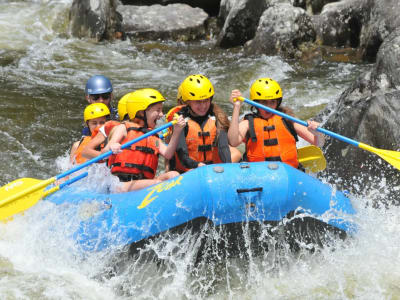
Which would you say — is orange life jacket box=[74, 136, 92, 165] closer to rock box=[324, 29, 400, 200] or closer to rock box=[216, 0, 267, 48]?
rock box=[324, 29, 400, 200]

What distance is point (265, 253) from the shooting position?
411 centimetres

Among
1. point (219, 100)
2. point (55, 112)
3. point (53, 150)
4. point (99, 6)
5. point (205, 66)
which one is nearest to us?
point (53, 150)

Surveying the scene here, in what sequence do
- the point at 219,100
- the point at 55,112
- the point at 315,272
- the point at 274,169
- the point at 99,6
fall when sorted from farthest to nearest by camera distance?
the point at 99,6 → the point at 219,100 → the point at 55,112 → the point at 315,272 → the point at 274,169

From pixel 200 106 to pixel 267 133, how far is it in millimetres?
642

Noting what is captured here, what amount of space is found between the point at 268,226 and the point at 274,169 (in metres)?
0.41

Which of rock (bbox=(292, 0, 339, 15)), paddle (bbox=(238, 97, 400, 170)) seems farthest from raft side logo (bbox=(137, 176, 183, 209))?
rock (bbox=(292, 0, 339, 15))

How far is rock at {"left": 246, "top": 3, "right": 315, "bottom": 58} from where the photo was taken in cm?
1107

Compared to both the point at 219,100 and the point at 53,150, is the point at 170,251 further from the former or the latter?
the point at 219,100

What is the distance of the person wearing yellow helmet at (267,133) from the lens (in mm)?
4781

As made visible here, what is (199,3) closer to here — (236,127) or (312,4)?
(312,4)

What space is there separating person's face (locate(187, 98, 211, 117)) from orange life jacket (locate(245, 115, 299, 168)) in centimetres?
44

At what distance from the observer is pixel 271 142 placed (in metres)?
4.79

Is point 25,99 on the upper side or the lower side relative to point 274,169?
lower

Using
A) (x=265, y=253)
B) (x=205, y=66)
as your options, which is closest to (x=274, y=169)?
(x=265, y=253)
